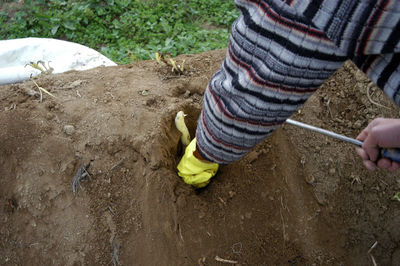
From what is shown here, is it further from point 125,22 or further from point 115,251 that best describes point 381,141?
point 125,22

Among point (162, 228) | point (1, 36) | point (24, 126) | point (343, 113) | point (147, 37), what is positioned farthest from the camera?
point (1, 36)

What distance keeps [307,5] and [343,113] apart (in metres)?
1.36

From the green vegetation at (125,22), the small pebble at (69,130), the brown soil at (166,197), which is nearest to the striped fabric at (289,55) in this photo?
the brown soil at (166,197)

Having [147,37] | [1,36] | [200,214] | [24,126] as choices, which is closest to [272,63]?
[200,214]

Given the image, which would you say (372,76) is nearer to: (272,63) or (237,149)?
(272,63)

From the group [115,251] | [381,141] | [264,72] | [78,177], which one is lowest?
[115,251]

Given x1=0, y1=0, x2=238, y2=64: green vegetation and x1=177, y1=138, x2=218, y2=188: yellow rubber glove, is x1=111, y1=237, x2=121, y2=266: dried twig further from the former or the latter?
x1=0, y1=0, x2=238, y2=64: green vegetation

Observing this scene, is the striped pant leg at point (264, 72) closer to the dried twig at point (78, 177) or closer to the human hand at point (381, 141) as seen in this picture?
the human hand at point (381, 141)

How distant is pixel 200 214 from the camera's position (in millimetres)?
1580

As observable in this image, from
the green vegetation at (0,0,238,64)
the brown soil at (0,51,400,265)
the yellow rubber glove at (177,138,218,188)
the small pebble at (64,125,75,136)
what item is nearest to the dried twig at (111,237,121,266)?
the brown soil at (0,51,400,265)

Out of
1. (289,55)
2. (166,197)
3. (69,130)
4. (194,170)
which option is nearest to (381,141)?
(289,55)

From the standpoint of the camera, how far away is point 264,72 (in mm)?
827

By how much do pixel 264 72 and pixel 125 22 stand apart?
2.87 meters

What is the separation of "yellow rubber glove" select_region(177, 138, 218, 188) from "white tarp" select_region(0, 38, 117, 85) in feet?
4.47
